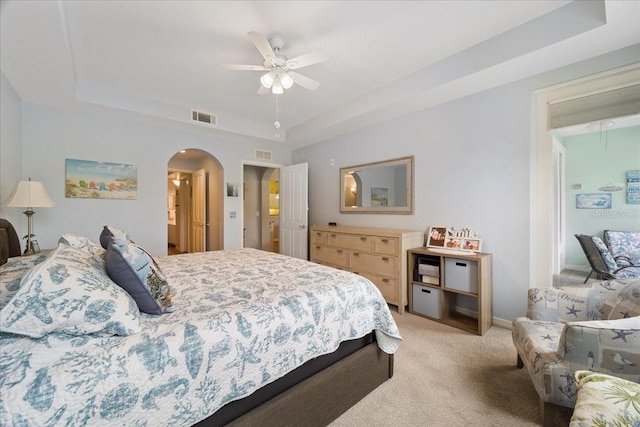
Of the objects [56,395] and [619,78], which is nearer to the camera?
[56,395]

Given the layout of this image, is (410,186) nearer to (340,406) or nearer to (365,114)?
(365,114)

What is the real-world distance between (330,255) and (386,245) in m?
1.02

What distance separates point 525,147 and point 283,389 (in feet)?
9.63

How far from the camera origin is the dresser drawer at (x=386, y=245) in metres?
3.12

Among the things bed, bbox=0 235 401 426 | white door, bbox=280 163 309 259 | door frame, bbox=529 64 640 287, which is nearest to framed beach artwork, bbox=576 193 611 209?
door frame, bbox=529 64 640 287

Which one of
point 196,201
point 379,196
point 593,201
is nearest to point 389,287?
point 379,196

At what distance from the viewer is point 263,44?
2.06 metres

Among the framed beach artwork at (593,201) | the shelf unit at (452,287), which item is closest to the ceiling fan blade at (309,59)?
the shelf unit at (452,287)

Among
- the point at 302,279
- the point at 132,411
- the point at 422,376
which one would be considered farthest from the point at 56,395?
the point at 422,376

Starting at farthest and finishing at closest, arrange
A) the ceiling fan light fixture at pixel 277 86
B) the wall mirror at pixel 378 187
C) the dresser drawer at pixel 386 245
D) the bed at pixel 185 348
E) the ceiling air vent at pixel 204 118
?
the ceiling air vent at pixel 204 118 → the wall mirror at pixel 378 187 → the dresser drawer at pixel 386 245 → the ceiling fan light fixture at pixel 277 86 → the bed at pixel 185 348

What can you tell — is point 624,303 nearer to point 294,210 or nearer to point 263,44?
point 263,44

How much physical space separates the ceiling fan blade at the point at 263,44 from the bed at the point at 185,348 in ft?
5.78

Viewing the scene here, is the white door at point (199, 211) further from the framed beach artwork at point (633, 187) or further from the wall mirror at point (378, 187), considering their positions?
the framed beach artwork at point (633, 187)

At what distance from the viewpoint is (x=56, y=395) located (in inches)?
30.8
